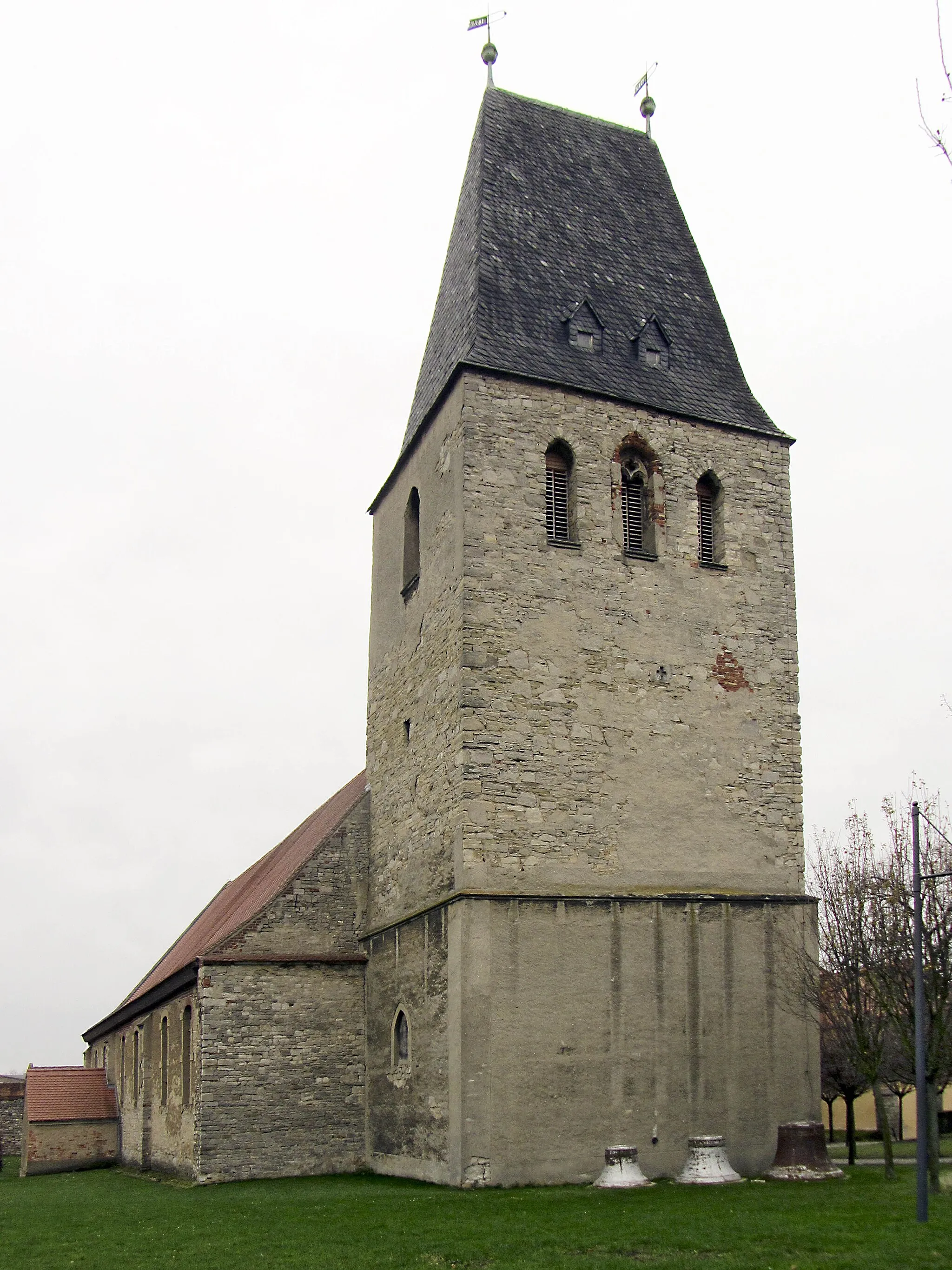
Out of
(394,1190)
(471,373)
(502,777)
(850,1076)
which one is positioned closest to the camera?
(394,1190)

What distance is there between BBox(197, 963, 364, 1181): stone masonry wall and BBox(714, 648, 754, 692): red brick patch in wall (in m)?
8.18

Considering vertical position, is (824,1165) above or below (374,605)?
below

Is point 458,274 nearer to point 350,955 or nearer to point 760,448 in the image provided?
point 760,448

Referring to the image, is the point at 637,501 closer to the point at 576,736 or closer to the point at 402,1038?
the point at 576,736

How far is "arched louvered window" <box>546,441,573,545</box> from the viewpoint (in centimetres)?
2152

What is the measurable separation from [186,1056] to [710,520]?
45.3ft

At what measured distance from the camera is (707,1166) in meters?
18.1

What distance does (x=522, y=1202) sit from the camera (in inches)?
643

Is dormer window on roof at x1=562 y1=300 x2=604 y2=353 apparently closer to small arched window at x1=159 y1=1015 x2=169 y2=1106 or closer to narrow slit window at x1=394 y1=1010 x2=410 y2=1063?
narrow slit window at x1=394 y1=1010 x2=410 y2=1063

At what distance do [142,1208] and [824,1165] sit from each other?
984 cm

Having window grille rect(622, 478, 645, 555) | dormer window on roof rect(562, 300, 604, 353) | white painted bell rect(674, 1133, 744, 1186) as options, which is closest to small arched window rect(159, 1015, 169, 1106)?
white painted bell rect(674, 1133, 744, 1186)

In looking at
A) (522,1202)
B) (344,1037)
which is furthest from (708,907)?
(344,1037)

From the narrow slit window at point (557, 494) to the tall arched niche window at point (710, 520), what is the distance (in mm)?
2445

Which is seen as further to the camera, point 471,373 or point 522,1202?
point 471,373
